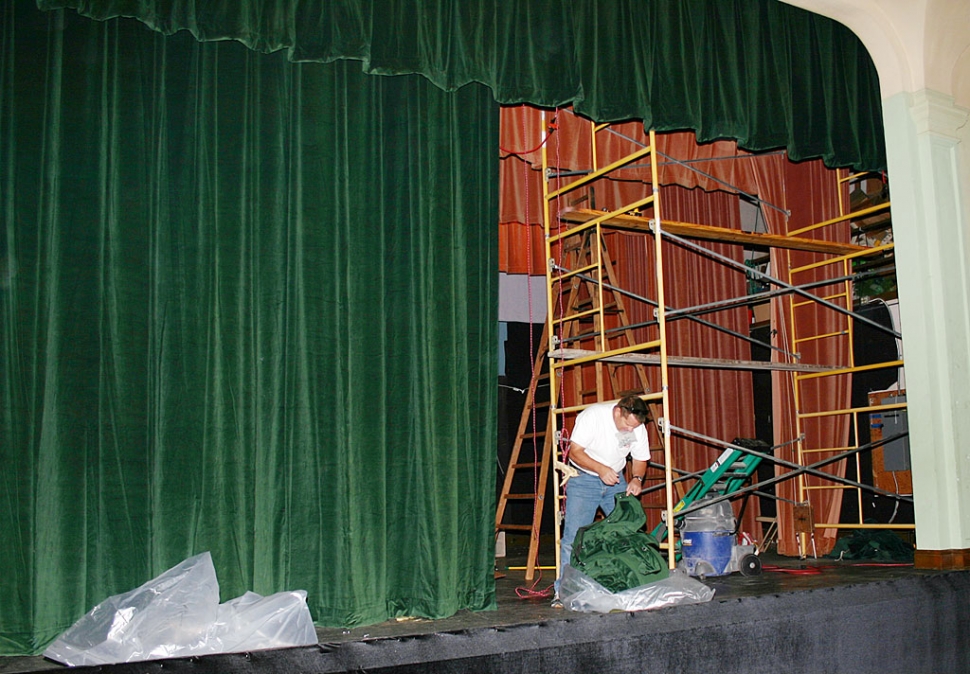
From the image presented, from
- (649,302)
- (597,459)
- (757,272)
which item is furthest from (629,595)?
(757,272)

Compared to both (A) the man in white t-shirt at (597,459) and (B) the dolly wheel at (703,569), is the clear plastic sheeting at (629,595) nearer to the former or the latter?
(A) the man in white t-shirt at (597,459)

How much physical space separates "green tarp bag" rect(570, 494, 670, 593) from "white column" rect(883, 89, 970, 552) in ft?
6.77

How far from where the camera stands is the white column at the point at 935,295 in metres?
5.44

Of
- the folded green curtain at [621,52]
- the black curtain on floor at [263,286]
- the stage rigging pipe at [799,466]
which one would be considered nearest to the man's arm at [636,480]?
the stage rigging pipe at [799,466]

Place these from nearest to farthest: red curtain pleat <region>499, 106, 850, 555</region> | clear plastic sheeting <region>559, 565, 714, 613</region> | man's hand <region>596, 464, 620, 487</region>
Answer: clear plastic sheeting <region>559, 565, 714, 613</region>
man's hand <region>596, 464, 620, 487</region>
red curtain pleat <region>499, 106, 850, 555</region>

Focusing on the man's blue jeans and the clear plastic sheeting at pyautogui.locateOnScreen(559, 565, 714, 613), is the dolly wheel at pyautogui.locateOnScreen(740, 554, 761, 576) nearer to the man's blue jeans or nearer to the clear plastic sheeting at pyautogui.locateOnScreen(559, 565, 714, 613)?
the man's blue jeans

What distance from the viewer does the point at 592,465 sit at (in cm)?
492

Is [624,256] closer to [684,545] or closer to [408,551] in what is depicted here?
[684,545]

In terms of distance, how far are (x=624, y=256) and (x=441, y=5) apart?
4146mm

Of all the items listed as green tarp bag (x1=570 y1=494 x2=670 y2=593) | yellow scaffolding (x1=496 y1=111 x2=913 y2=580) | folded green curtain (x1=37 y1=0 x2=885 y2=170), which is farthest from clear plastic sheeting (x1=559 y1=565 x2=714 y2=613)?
folded green curtain (x1=37 y1=0 x2=885 y2=170)

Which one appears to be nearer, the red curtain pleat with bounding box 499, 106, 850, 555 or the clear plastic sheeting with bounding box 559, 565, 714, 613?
the clear plastic sheeting with bounding box 559, 565, 714, 613

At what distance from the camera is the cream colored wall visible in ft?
17.9

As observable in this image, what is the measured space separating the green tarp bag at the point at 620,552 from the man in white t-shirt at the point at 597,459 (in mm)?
221

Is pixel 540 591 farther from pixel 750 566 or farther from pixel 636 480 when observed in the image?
pixel 750 566
